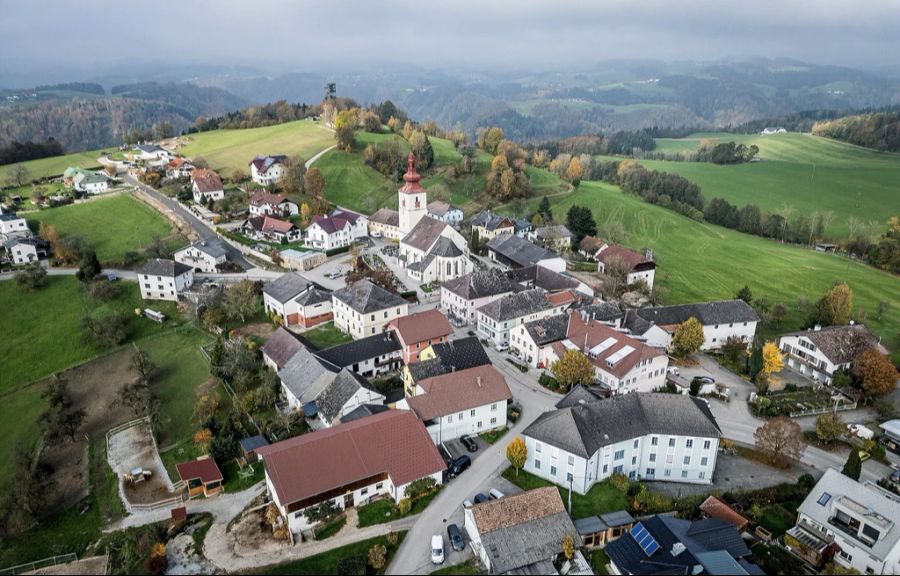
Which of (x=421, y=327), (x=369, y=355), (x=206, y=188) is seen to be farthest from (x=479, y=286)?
(x=206, y=188)

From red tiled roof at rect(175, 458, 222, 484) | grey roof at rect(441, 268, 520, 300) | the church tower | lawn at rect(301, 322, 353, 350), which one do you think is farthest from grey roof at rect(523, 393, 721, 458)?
the church tower

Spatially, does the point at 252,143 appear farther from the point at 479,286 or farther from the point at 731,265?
the point at 731,265

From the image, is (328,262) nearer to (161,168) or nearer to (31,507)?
(31,507)

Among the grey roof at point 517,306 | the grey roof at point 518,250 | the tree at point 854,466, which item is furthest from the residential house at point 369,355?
the tree at point 854,466

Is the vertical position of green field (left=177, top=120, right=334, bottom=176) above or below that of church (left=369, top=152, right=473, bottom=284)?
above

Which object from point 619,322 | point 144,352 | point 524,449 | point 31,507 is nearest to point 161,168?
point 144,352

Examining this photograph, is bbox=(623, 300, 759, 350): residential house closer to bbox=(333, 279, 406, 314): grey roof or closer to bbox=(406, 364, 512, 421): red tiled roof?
bbox=(406, 364, 512, 421): red tiled roof

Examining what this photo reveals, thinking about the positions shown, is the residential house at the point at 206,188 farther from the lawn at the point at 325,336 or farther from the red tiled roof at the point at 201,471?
the red tiled roof at the point at 201,471

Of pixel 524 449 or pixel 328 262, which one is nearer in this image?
pixel 524 449
